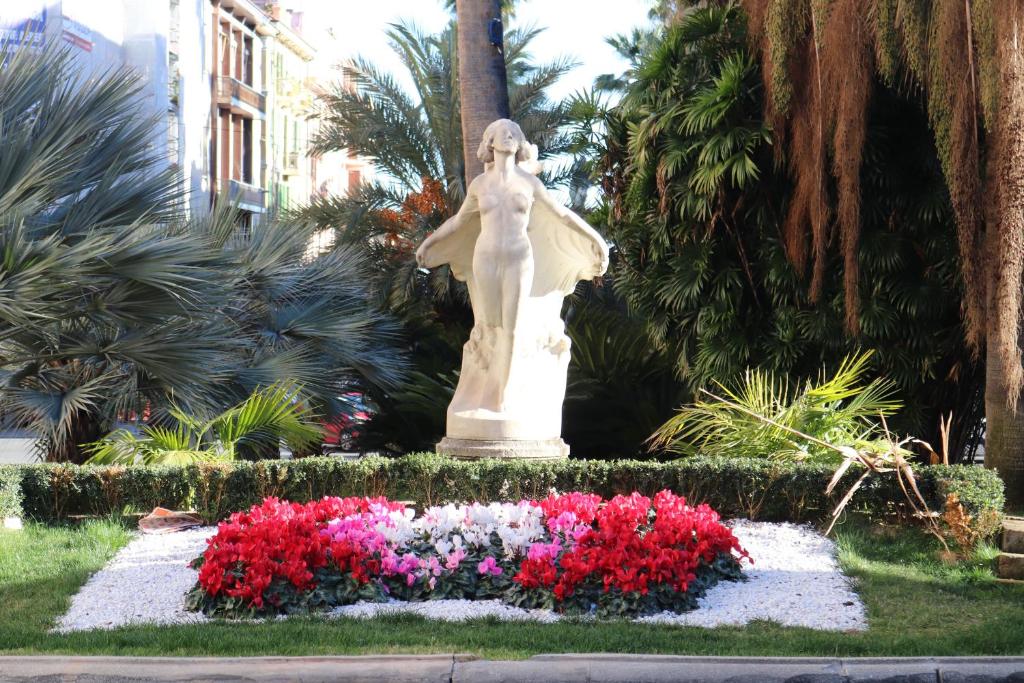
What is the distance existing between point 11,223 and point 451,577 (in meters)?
4.05

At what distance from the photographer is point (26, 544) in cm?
808

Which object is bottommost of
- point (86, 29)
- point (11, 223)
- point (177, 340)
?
point (177, 340)

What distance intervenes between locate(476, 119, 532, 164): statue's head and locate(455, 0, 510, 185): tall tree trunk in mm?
3839

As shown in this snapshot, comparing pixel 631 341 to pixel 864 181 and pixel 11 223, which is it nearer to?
pixel 864 181

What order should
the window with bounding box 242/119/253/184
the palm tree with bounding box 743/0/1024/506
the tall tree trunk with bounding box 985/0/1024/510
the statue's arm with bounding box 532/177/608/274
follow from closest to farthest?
the statue's arm with bounding box 532/177/608/274 → the tall tree trunk with bounding box 985/0/1024/510 → the palm tree with bounding box 743/0/1024/506 → the window with bounding box 242/119/253/184

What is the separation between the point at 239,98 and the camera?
128ft

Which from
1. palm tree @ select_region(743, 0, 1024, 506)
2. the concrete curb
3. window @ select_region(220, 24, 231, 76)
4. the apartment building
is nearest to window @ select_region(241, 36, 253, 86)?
the apartment building

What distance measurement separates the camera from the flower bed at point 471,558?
255 inches

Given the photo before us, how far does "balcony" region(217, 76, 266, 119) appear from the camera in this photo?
37750 mm

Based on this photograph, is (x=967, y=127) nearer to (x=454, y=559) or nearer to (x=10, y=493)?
(x=454, y=559)

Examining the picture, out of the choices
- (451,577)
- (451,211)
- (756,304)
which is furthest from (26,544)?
(451,211)

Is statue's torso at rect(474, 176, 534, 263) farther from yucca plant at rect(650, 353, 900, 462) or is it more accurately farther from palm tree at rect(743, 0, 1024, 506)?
palm tree at rect(743, 0, 1024, 506)

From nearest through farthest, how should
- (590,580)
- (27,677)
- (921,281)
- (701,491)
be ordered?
(27,677)
(590,580)
(701,491)
(921,281)

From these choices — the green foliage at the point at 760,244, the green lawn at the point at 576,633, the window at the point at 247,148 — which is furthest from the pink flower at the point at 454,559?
the window at the point at 247,148
